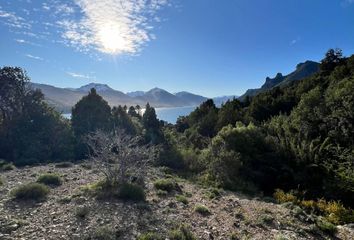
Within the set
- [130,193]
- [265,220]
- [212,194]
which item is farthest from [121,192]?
[265,220]

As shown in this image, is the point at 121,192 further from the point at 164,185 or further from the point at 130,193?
the point at 164,185

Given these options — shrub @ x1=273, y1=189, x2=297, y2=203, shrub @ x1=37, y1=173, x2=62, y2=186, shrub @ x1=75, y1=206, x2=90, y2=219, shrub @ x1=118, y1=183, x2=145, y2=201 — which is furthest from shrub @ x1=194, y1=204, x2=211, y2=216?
shrub @ x1=37, y1=173, x2=62, y2=186

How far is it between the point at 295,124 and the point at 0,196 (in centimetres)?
1899

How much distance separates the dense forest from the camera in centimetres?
1722

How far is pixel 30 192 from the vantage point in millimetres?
12648

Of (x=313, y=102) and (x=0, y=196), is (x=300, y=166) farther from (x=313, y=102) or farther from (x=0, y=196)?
(x=0, y=196)

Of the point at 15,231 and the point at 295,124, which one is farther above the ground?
the point at 295,124

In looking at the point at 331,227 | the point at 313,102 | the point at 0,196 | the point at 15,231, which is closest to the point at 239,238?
the point at 331,227

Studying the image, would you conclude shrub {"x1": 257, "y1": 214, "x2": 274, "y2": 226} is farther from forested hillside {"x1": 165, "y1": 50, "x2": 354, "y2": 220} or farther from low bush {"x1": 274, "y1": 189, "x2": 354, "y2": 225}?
forested hillside {"x1": 165, "y1": 50, "x2": 354, "y2": 220}

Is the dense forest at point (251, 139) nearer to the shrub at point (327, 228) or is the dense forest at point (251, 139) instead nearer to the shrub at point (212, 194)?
the shrub at point (327, 228)

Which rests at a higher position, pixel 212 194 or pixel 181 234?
pixel 181 234

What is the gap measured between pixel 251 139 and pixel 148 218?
40.4ft

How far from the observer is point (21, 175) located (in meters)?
18.5

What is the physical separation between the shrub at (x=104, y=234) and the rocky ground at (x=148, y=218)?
6.8 inches
